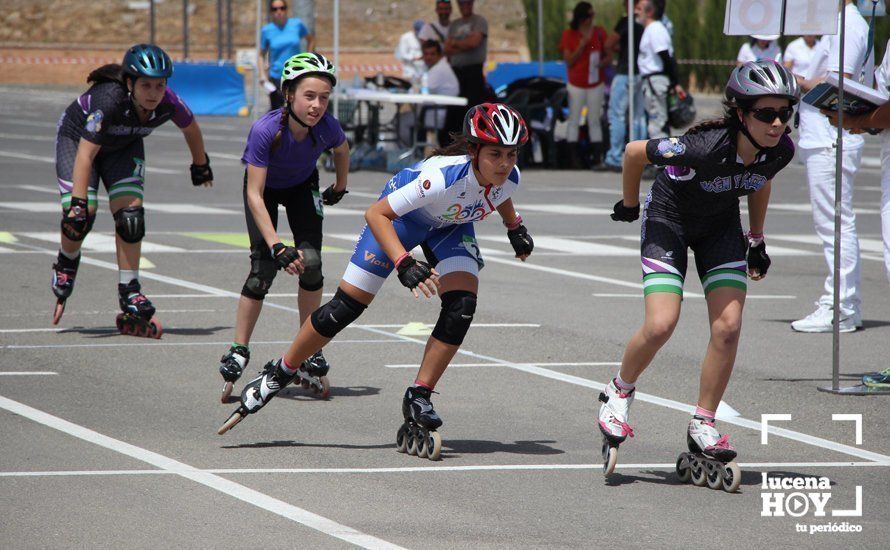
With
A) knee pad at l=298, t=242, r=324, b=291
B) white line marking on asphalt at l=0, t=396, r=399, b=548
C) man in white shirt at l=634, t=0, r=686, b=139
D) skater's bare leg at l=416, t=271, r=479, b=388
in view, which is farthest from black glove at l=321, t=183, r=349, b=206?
man in white shirt at l=634, t=0, r=686, b=139

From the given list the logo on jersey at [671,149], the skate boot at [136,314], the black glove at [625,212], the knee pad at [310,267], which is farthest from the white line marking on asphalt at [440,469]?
the skate boot at [136,314]

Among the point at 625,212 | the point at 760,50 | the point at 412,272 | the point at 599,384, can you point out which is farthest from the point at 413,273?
the point at 760,50

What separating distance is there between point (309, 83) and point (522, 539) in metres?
3.43

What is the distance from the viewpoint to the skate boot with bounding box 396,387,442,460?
23.7 ft

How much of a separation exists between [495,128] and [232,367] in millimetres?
2348

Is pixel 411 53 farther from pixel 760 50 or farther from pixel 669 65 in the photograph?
pixel 760 50

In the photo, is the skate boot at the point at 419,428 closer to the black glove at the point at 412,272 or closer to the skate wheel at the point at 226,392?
the black glove at the point at 412,272

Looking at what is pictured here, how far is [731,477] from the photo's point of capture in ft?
21.9

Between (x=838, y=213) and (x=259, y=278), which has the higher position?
(x=838, y=213)

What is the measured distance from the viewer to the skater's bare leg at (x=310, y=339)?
7.54 m

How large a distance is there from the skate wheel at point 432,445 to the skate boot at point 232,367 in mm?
1646

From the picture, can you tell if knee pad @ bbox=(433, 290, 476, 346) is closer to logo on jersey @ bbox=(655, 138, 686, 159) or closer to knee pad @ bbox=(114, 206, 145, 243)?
logo on jersey @ bbox=(655, 138, 686, 159)

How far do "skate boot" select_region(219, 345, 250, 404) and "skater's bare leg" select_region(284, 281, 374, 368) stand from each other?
3.00 feet

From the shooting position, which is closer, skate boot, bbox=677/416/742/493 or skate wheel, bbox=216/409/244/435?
skate boot, bbox=677/416/742/493
